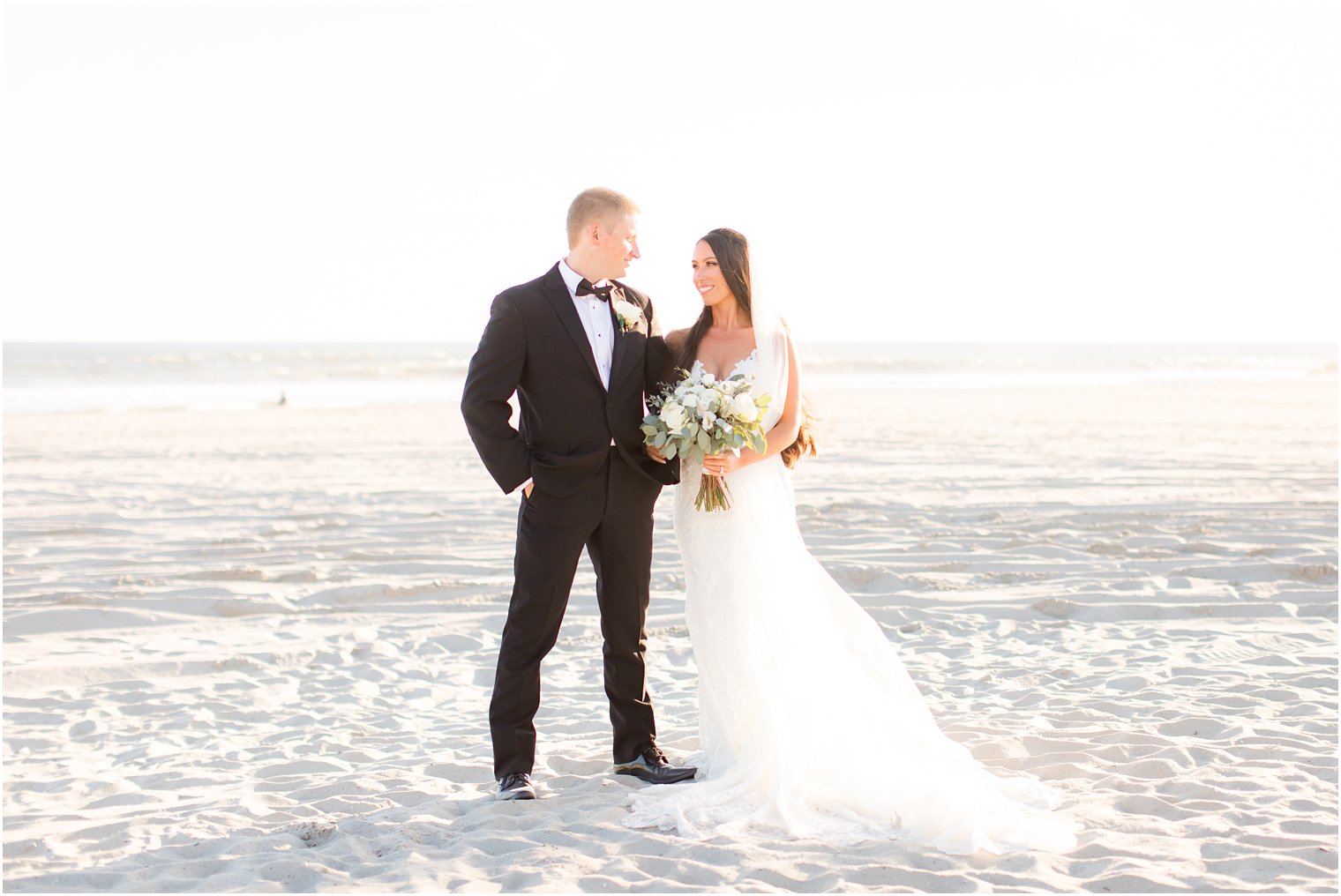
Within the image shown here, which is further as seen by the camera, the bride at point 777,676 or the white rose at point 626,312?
the white rose at point 626,312

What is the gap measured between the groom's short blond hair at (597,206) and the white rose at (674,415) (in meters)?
0.81

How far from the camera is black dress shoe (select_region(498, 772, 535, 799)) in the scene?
4.25 metres

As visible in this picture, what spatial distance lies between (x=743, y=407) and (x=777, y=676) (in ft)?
3.51

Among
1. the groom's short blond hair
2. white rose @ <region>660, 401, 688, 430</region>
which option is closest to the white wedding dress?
white rose @ <region>660, 401, 688, 430</region>

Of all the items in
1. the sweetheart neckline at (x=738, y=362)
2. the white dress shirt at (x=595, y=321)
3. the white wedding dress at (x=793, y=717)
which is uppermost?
the white dress shirt at (x=595, y=321)

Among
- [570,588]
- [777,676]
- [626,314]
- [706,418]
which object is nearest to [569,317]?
[626,314]

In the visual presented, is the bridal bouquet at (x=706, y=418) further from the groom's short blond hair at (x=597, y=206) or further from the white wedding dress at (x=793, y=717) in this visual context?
the groom's short blond hair at (x=597, y=206)

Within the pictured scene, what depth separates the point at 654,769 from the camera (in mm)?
4484

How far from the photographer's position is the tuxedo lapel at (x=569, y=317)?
4.34 metres

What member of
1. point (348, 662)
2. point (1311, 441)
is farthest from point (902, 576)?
point (1311, 441)

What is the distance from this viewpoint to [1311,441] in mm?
15172

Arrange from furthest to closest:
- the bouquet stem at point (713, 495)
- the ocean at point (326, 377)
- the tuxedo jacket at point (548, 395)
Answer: the ocean at point (326, 377)
the bouquet stem at point (713, 495)
the tuxedo jacket at point (548, 395)

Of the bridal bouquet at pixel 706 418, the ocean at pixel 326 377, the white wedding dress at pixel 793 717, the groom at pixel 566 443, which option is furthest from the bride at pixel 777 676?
the ocean at pixel 326 377

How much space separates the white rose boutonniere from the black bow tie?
0.16 ft
